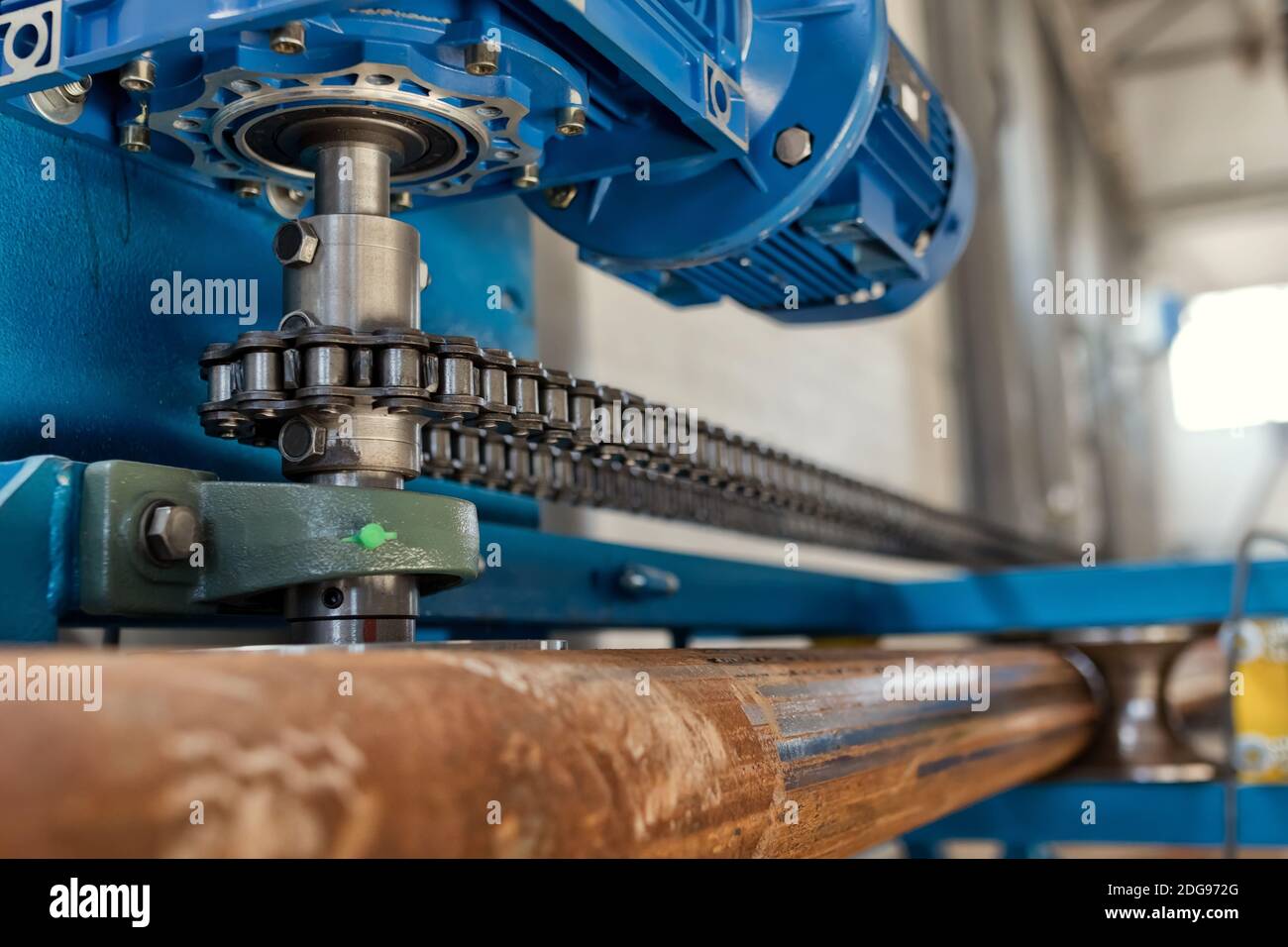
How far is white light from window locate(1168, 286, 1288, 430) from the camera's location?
5375 millimetres

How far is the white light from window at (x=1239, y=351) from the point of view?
212 inches

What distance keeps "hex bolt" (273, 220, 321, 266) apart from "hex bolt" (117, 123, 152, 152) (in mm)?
116

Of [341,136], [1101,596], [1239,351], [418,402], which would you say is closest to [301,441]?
[418,402]

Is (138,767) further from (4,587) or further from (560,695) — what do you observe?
(4,587)

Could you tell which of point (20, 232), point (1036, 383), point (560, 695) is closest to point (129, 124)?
point (20, 232)

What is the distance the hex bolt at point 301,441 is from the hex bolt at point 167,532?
0.06 m

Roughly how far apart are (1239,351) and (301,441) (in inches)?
224

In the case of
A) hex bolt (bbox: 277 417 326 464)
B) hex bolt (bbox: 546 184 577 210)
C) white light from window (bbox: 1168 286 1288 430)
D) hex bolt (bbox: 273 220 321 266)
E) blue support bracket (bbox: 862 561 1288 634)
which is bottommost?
blue support bracket (bbox: 862 561 1288 634)

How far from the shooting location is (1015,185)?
5016 mm

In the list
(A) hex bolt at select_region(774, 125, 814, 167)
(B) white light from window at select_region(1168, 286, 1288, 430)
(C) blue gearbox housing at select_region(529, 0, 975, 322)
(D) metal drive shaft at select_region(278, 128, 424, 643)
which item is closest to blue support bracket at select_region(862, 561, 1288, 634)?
(C) blue gearbox housing at select_region(529, 0, 975, 322)

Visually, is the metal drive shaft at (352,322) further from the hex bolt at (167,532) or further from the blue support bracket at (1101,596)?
the blue support bracket at (1101,596)

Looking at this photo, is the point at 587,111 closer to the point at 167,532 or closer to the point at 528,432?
the point at 528,432

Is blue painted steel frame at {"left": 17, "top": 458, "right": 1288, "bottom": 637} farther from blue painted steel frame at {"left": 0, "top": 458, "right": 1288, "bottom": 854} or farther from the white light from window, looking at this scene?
the white light from window
